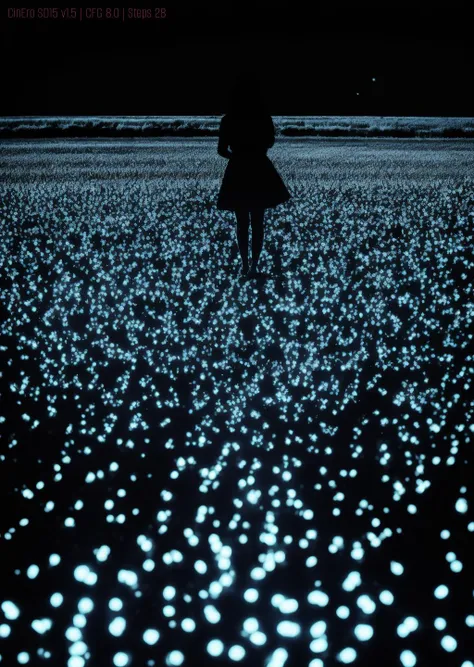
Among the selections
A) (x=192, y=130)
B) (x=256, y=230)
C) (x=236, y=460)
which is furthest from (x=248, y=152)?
(x=192, y=130)

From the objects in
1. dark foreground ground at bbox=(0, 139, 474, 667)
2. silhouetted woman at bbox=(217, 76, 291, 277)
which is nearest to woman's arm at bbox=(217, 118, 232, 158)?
silhouetted woman at bbox=(217, 76, 291, 277)

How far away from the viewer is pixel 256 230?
5.71m

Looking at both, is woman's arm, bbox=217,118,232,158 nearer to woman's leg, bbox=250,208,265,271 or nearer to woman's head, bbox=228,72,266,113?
woman's head, bbox=228,72,266,113

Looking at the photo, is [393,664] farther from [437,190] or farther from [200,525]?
[437,190]

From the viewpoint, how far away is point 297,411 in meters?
3.15

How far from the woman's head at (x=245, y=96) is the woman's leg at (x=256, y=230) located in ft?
2.53

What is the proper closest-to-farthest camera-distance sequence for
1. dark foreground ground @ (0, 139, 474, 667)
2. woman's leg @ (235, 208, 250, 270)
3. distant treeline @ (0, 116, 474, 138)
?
dark foreground ground @ (0, 139, 474, 667) < woman's leg @ (235, 208, 250, 270) < distant treeline @ (0, 116, 474, 138)

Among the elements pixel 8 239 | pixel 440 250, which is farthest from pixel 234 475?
pixel 8 239

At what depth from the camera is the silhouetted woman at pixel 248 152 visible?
5254 mm

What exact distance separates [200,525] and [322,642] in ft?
2.04

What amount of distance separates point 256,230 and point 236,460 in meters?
3.28

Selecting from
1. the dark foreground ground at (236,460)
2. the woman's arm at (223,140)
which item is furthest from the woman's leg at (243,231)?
the woman's arm at (223,140)

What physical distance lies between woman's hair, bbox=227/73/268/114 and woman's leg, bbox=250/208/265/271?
0.76m

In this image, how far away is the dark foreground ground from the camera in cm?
184
